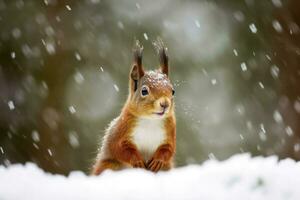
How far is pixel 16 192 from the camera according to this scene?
86 cm

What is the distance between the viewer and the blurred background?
16.4 feet

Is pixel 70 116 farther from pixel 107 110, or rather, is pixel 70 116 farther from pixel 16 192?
pixel 16 192

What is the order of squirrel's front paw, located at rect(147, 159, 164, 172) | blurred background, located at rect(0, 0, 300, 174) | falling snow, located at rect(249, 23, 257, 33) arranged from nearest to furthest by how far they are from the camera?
squirrel's front paw, located at rect(147, 159, 164, 172), blurred background, located at rect(0, 0, 300, 174), falling snow, located at rect(249, 23, 257, 33)

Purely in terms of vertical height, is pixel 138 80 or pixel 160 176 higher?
pixel 160 176

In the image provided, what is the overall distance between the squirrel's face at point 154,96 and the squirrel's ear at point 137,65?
0.01m

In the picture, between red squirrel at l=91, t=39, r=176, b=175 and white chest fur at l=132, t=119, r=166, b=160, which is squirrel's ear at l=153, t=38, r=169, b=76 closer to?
red squirrel at l=91, t=39, r=176, b=175

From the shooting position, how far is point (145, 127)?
4.66 ft

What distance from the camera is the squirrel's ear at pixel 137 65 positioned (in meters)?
1.39

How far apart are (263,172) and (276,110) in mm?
4206

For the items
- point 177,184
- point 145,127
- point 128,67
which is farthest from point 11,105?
point 177,184

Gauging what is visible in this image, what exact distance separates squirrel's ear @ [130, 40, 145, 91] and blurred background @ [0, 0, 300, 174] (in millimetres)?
3273

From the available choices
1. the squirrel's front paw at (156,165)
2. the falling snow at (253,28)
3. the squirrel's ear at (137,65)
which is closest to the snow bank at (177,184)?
the squirrel's front paw at (156,165)

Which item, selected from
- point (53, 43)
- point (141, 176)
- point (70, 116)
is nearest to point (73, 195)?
point (141, 176)

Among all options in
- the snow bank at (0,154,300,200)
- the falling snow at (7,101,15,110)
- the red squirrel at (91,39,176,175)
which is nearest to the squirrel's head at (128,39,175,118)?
the red squirrel at (91,39,176,175)
